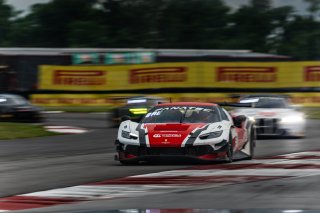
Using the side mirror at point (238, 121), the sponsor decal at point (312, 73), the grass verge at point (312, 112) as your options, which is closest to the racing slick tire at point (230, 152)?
the side mirror at point (238, 121)

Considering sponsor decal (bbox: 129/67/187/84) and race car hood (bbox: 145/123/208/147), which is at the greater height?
sponsor decal (bbox: 129/67/187/84)

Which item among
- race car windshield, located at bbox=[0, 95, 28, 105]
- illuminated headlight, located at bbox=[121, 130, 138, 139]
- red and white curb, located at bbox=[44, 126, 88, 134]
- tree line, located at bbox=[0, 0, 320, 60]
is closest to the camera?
illuminated headlight, located at bbox=[121, 130, 138, 139]

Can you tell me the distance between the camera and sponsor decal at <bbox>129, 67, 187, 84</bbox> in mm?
37344

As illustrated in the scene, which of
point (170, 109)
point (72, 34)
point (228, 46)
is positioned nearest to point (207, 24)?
point (228, 46)

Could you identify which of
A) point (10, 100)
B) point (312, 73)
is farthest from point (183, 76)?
point (10, 100)

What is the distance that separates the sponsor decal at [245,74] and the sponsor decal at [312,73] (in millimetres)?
1454

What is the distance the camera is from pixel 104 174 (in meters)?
11.3

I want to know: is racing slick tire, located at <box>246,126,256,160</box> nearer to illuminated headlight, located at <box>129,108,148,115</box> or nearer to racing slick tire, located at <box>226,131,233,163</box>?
racing slick tire, located at <box>226,131,233,163</box>

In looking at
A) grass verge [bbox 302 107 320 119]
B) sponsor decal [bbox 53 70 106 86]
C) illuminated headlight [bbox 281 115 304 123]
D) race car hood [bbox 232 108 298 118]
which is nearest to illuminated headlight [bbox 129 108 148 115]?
race car hood [bbox 232 108 298 118]

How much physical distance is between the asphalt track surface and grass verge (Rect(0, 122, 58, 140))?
2.35ft

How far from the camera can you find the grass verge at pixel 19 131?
21000mm

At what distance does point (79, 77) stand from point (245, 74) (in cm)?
803

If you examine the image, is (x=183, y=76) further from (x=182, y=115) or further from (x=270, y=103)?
(x=182, y=115)

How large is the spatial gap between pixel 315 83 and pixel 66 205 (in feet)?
94.1
